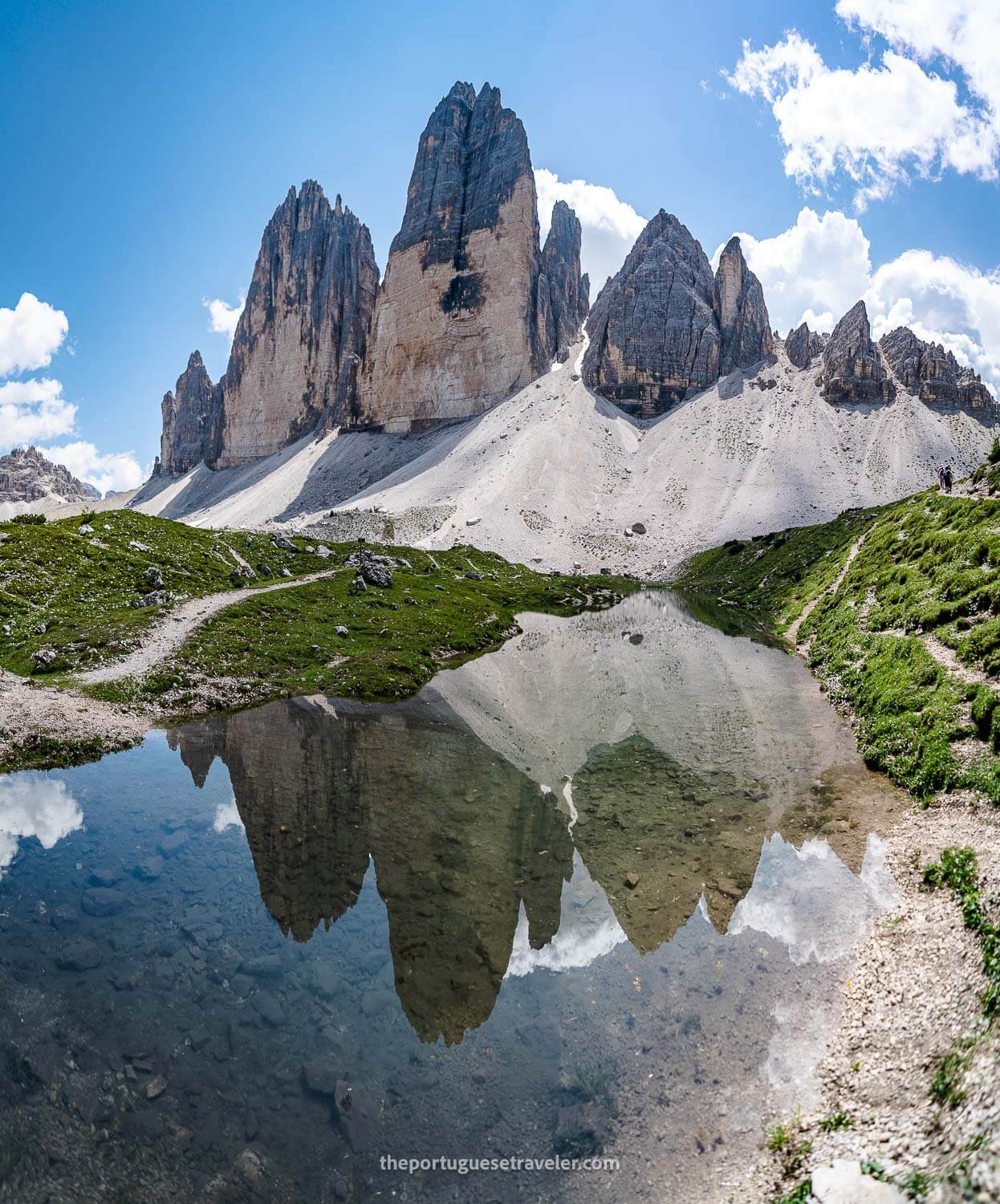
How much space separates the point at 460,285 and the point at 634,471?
6421cm

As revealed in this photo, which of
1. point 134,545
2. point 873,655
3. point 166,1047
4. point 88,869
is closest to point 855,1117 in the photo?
point 166,1047

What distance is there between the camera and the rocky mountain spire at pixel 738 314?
14338 centimetres

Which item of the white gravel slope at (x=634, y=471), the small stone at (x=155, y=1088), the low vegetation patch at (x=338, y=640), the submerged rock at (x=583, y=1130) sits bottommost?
the submerged rock at (x=583, y=1130)

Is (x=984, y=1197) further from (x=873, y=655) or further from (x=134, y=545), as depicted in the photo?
(x=134, y=545)

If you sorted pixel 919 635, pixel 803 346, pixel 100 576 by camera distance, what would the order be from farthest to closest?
pixel 803 346 → pixel 100 576 → pixel 919 635

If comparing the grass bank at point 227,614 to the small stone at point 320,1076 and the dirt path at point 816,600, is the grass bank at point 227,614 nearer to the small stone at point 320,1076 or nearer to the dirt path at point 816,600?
the dirt path at point 816,600

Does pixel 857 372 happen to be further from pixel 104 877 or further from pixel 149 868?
pixel 104 877

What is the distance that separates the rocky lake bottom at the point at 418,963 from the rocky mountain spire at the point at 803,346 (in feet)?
454

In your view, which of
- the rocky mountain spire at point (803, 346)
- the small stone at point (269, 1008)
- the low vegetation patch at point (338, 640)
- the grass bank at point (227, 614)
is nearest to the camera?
the small stone at point (269, 1008)

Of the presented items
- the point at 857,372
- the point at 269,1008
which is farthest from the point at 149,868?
the point at 857,372

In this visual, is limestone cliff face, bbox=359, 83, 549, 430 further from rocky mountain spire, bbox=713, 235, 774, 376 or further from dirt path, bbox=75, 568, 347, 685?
dirt path, bbox=75, 568, 347, 685

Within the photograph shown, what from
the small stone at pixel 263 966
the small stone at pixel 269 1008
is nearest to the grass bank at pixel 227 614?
the small stone at pixel 263 966

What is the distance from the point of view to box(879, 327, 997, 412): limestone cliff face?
116 m

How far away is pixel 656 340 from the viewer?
465ft
